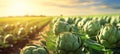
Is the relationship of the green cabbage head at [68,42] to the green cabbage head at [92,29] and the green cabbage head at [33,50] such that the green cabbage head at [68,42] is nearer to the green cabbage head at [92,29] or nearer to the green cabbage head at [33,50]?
the green cabbage head at [33,50]

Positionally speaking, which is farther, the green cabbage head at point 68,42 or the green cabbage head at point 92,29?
the green cabbage head at point 92,29

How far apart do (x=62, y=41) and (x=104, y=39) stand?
0.81 m

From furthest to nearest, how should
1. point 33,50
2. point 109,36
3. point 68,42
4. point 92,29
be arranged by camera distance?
A: point 92,29 → point 109,36 → point 68,42 → point 33,50

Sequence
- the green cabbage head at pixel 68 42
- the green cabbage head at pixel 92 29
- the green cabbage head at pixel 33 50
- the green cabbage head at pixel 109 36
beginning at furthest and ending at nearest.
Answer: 1. the green cabbage head at pixel 92 29
2. the green cabbage head at pixel 109 36
3. the green cabbage head at pixel 68 42
4. the green cabbage head at pixel 33 50

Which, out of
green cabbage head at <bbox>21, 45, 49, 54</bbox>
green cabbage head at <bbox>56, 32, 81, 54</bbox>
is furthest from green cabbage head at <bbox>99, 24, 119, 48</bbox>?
A: green cabbage head at <bbox>21, 45, 49, 54</bbox>

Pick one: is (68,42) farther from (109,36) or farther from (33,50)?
(109,36)

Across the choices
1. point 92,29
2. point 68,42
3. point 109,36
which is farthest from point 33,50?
point 92,29

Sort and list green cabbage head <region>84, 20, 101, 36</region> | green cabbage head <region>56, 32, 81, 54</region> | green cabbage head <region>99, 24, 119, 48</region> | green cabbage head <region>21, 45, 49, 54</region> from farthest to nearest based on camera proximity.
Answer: green cabbage head <region>84, 20, 101, 36</region> < green cabbage head <region>99, 24, 119, 48</region> < green cabbage head <region>56, 32, 81, 54</region> < green cabbage head <region>21, 45, 49, 54</region>

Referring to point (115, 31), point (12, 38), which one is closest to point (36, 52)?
point (115, 31)

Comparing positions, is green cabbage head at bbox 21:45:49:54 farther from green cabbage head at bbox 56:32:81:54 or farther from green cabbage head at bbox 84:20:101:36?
green cabbage head at bbox 84:20:101:36

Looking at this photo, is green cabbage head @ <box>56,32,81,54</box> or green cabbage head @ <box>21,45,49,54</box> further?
green cabbage head @ <box>56,32,81,54</box>

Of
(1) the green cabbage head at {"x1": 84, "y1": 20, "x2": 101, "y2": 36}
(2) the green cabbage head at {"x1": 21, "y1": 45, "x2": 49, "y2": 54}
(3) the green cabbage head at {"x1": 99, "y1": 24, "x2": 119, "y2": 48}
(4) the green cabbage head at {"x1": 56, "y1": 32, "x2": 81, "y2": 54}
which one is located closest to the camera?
(2) the green cabbage head at {"x1": 21, "y1": 45, "x2": 49, "y2": 54}

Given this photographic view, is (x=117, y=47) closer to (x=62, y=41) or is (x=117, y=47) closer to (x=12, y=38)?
(x=62, y=41)

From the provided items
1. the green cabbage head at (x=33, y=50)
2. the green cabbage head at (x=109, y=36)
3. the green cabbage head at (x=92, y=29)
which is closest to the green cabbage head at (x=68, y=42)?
the green cabbage head at (x=33, y=50)
